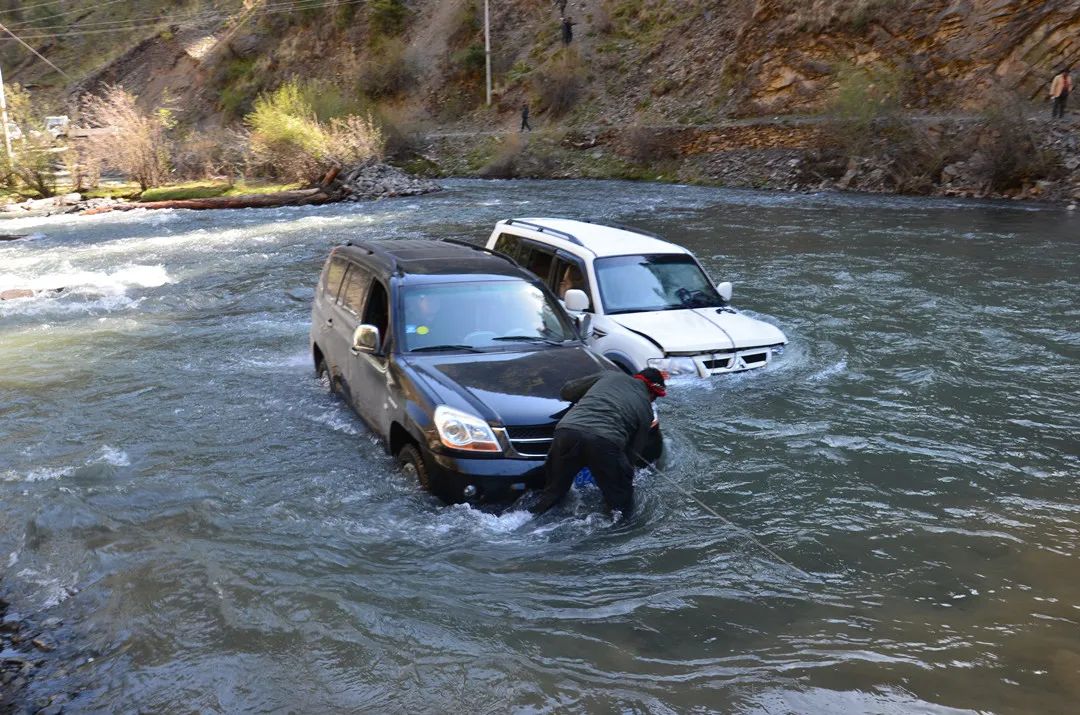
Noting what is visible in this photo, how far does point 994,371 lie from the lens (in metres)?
10.9

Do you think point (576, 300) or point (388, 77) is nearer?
point (576, 300)

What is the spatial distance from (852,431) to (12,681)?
287 inches

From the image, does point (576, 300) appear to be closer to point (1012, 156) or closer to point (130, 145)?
point (1012, 156)

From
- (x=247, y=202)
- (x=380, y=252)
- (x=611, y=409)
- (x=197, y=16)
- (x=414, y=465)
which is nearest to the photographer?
(x=611, y=409)

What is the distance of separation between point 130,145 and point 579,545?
37.5 m

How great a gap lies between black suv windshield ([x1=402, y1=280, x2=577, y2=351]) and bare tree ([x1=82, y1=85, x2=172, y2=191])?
3487 cm

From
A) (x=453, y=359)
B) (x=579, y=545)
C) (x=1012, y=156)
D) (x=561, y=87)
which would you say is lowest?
(x=579, y=545)

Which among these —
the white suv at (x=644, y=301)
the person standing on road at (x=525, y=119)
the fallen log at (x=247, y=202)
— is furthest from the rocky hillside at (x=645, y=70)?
the white suv at (x=644, y=301)

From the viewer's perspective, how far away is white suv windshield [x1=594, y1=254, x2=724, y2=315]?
1052 cm

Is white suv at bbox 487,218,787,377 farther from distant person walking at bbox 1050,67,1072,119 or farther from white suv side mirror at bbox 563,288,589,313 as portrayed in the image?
distant person walking at bbox 1050,67,1072,119

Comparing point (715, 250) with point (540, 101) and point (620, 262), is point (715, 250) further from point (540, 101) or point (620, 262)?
point (540, 101)

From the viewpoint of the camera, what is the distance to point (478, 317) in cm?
805

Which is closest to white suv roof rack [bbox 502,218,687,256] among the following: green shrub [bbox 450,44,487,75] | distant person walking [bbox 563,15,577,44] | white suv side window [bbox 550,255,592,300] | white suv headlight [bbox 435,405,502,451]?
white suv side window [bbox 550,255,592,300]

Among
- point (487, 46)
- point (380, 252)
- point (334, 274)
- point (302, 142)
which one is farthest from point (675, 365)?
point (487, 46)
